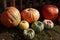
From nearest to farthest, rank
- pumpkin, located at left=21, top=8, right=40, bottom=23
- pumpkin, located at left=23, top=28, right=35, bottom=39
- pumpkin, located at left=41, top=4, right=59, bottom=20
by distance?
1. pumpkin, located at left=23, top=28, right=35, bottom=39
2. pumpkin, located at left=21, top=8, right=40, bottom=23
3. pumpkin, located at left=41, top=4, right=59, bottom=20

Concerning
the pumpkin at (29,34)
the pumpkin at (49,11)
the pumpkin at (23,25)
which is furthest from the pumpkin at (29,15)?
the pumpkin at (29,34)

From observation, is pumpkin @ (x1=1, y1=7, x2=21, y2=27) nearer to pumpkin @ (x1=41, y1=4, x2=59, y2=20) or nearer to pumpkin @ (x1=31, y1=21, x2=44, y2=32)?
pumpkin @ (x1=31, y1=21, x2=44, y2=32)

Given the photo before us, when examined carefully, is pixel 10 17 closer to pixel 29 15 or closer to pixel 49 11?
pixel 29 15

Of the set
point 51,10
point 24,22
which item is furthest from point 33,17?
point 51,10

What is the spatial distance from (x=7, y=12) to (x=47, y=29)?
1.16 m

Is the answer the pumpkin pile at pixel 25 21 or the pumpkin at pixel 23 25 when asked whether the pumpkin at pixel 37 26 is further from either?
the pumpkin at pixel 23 25

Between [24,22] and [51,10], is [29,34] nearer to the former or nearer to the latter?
[24,22]

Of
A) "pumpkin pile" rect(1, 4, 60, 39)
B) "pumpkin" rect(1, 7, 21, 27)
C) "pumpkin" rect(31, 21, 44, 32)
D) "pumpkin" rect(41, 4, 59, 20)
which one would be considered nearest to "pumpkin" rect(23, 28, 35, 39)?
"pumpkin pile" rect(1, 4, 60, 39)

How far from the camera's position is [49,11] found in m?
4.90

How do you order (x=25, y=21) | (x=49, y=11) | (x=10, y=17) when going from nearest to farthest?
(x=10, y=17), (x=25, y=21), (x=49, y=11)

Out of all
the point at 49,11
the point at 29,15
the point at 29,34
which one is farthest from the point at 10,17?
the point at 49,11

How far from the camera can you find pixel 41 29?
4.49m

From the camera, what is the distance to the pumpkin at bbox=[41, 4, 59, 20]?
4.91 metres

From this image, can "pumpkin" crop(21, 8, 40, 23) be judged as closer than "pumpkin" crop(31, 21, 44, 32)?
No
